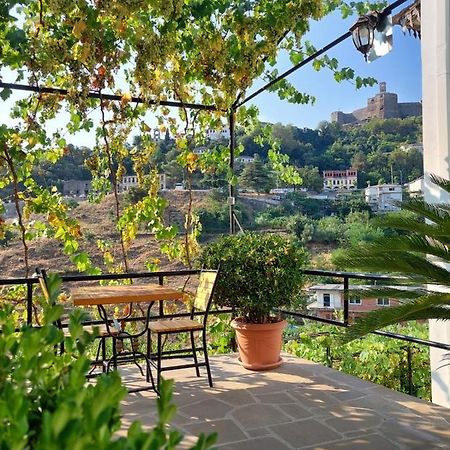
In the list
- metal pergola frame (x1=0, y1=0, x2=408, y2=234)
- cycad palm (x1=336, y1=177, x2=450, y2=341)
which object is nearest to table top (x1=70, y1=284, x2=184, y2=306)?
cycad palm (x1=336, y1=177, x2=450, y2=341)

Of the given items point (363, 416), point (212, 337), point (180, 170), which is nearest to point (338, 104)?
point (180, 170)

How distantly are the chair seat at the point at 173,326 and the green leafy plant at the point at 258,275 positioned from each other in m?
0.47

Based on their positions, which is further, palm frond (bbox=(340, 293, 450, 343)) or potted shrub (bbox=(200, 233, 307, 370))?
potted shrub (bbox=(200, 233, 307, 370))

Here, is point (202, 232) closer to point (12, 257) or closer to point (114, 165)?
point (114, 165)

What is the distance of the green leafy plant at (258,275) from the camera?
12.7 ft

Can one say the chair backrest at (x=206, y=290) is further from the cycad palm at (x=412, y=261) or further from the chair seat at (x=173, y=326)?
the cycad palm at (x=412, y=261)

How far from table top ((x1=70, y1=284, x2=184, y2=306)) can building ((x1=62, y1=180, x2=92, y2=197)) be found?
1.82 meters

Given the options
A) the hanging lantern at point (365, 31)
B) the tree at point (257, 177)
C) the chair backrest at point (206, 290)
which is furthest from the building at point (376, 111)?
the chair backrest at point (206, 290)

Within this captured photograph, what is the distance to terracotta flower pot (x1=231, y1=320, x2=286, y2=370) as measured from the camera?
3.96 metres

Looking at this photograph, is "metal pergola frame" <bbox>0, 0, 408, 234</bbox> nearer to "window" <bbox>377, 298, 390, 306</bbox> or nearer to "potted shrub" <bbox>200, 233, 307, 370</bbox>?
"potted shrub" <bbox>200, 233, 307, 370</bbox>

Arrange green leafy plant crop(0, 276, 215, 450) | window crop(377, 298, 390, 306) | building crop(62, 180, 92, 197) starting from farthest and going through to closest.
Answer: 1. building crop(62, 180, 92, 197)
2. window crop(377, 298, 390, 306)
3. green leafy plant crop(0, 276, 215, 450)

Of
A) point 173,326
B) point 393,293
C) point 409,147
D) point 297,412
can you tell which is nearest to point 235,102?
point 409,147

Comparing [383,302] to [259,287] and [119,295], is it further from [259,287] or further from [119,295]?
[119,295]

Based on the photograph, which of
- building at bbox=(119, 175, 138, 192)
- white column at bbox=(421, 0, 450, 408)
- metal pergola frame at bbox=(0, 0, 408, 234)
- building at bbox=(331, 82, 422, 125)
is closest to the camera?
white column at bbox=(421, 0, 450, 408)
